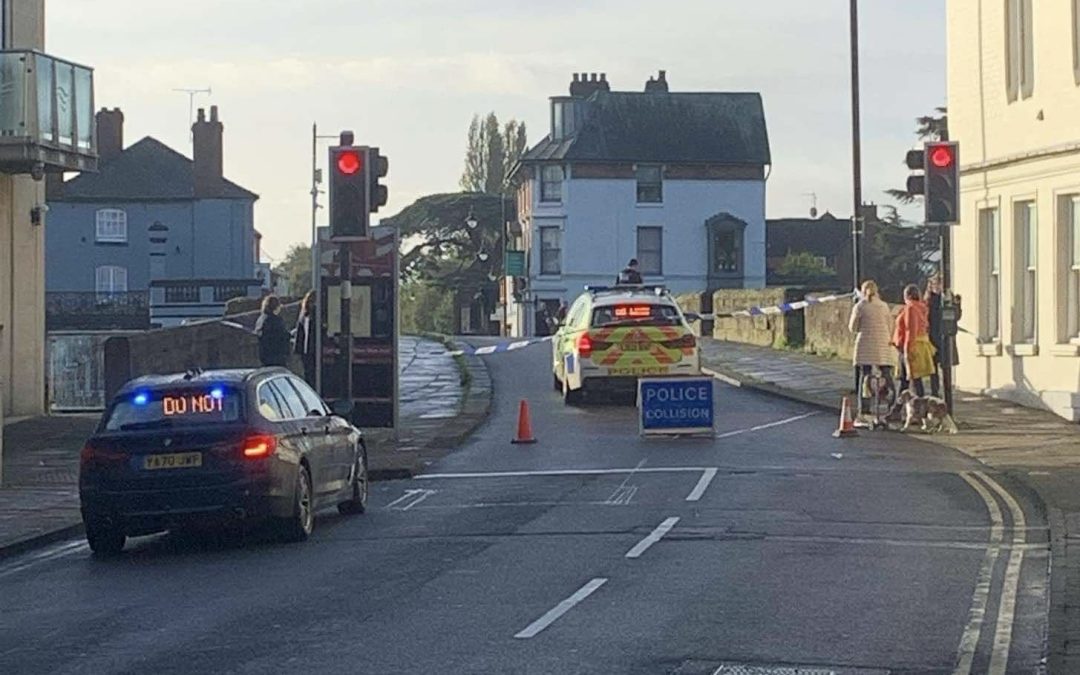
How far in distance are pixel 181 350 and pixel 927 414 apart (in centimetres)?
1349

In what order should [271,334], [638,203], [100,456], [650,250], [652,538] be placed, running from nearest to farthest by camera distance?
[652,538], [100,456], [271,334], [650,250], [638,203]

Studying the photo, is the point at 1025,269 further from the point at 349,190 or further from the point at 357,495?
the point at 357,495

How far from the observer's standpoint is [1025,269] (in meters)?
29.3

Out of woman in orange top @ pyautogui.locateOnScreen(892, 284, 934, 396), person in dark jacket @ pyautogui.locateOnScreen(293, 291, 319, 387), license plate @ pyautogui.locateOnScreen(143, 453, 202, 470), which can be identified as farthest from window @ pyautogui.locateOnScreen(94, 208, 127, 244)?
license plate @ pyautogui.locateOnScreen(143, 453, 202, 470)

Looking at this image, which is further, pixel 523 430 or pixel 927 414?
pixel 927 414

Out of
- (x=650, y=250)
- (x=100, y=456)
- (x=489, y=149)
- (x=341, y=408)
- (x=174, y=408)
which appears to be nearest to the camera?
(x=100, y=456)

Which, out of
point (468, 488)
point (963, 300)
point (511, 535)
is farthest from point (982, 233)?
point (511, 535)

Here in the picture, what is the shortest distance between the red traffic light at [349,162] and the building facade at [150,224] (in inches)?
1902

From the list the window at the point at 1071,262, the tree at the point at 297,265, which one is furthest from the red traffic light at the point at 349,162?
the tree at the point at 297,265

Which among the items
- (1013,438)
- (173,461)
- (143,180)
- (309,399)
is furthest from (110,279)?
(173,461)

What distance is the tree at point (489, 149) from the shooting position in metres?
115

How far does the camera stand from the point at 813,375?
34.8 meters

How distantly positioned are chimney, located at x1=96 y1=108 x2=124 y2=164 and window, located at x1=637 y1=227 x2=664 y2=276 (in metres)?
22.4

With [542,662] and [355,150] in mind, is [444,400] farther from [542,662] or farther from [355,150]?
[542,662]
